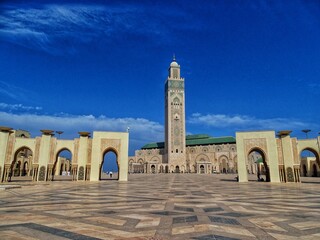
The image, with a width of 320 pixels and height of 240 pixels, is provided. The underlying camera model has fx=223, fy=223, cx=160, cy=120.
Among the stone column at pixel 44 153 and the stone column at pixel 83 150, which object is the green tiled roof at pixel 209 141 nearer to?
the stone column at pixel 83 150

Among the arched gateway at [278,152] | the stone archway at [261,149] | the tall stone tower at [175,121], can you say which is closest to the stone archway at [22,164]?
the stone archway at [261,149]

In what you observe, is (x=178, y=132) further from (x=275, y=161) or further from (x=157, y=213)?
(x=157, y=213)

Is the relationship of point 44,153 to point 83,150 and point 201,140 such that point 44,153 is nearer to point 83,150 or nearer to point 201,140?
point 83,150

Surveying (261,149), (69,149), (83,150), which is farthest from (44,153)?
(261,149)

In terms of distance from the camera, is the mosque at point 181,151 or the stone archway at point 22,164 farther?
the mosque at point 181,151

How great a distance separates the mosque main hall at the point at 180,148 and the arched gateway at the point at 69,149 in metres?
41.2

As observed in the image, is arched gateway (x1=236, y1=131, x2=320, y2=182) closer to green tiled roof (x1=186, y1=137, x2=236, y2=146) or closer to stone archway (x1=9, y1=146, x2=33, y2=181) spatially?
stone archway (x1=9, y1=146, x2=33, y2=181)

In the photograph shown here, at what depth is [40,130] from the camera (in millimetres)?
21031

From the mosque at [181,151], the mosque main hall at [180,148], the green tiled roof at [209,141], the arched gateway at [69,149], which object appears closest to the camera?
the arched gateway at [69,149]

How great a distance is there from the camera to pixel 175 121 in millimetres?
66750

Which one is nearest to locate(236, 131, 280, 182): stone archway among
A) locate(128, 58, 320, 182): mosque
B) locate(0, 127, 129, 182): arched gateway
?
locate(0, 127, 129, 182): arched gateway

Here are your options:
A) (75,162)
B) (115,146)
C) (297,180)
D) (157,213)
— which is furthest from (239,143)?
(157,213)

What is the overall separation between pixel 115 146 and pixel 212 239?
20.3m

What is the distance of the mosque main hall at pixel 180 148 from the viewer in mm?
63688
